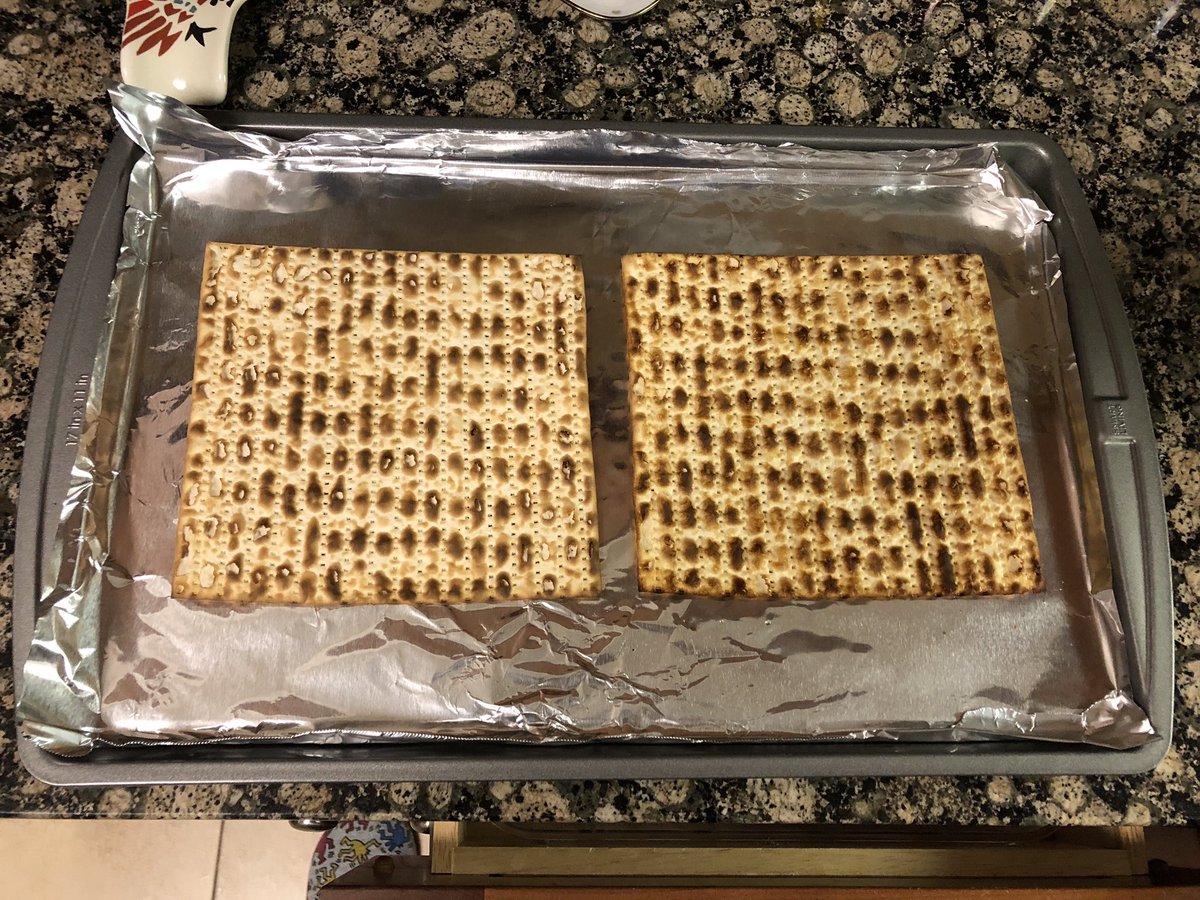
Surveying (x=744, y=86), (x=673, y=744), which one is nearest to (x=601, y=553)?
(x=673, y=744)

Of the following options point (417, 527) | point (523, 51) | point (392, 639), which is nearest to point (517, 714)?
point (392, 639)

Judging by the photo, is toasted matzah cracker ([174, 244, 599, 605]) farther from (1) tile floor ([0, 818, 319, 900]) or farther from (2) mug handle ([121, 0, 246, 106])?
(1) tile floor ([0, 818, 319, 900])

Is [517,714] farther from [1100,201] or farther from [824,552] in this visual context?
[1100,201]

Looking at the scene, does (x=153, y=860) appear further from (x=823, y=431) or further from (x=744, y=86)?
(x=744, y=86)

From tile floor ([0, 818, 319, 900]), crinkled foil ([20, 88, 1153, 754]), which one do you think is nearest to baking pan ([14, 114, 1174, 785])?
crinkled foil ([20, 88, 1153, 754])

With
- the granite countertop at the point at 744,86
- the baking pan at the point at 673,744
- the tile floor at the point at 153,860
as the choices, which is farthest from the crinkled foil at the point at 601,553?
the tile floor at the point at 153,860

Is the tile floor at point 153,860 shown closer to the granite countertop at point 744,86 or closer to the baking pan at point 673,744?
the baking pan at point 673,744
